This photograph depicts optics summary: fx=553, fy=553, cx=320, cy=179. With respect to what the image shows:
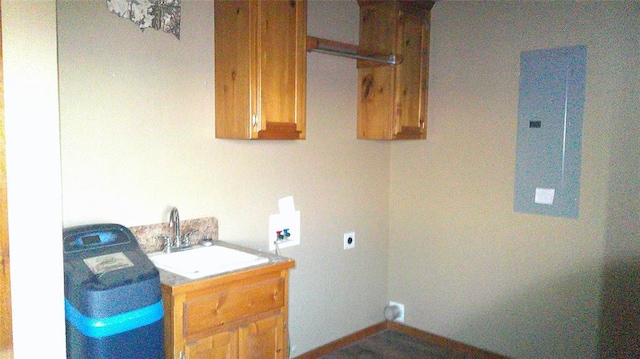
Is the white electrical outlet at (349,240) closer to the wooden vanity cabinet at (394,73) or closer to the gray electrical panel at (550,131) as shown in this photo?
the wooden vanity cabinet at (394,73)

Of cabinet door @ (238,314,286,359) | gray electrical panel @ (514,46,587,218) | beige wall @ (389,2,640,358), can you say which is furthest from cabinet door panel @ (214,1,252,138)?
gray electrical panel @ (514,46,587,218)

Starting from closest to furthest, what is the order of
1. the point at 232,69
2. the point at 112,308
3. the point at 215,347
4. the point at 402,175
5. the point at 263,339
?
the point at 112,308
the point at 215,347
the point at 263,339
the point at 232,69
the point at 402,175

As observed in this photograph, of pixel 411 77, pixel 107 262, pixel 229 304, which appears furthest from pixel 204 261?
pixel 411 77

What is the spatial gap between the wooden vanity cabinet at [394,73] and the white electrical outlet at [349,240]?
637mm

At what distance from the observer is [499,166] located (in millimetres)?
3338

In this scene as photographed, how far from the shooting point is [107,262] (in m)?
1.91

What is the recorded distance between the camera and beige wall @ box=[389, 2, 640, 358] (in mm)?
2932

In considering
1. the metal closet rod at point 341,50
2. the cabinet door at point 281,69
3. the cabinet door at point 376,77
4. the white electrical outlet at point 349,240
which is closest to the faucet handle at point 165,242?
the cabinet door at point 281,69

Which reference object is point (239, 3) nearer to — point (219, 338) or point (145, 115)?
point (145, 115)

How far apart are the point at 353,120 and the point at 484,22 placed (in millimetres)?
990

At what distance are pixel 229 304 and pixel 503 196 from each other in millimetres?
1911

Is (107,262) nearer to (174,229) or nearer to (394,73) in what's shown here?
(174,229)

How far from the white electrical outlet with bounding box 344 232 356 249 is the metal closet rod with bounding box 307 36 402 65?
3.64 feet

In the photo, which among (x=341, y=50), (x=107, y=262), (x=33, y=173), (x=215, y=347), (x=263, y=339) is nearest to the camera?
(x=33, y=173)
